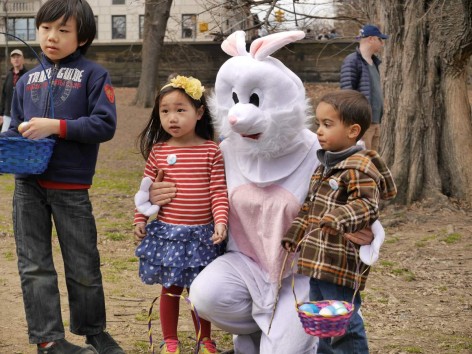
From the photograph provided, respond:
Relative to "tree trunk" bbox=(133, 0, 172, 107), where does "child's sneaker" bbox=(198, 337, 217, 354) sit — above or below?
below

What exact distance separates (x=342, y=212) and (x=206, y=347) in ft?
3.54

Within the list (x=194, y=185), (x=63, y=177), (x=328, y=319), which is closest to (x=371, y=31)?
(x=194, y=185)

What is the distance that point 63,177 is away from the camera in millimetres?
3641

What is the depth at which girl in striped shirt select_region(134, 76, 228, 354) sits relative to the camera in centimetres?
364

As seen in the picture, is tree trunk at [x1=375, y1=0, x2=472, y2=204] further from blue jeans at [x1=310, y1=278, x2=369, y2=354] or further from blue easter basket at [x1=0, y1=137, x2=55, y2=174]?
blue easter basket at [x1=0, y1=137, x2=55, y2=174]

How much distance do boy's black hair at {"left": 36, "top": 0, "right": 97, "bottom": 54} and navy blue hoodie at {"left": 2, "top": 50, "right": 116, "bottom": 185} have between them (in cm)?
12

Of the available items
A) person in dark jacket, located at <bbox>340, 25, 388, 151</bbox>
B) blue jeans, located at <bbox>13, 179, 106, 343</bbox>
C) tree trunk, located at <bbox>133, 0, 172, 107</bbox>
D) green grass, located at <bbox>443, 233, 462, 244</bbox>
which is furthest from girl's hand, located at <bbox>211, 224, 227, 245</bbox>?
tree trunk, located at <bbox>133, 0, 172, 107</bbox>

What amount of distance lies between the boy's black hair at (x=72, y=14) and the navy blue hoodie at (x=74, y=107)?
0.12m

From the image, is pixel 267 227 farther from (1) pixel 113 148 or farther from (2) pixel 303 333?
(1) pixel 113 148

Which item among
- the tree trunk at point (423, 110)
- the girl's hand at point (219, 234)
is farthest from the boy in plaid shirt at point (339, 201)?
the tree trunk at point (423, 110)

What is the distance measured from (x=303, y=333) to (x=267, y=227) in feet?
1.64

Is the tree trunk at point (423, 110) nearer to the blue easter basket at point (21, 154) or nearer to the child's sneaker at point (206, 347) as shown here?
the child's sneaker at point (206, 347)

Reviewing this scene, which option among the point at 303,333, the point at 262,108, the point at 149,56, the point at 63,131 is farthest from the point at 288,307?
the point at 149,56

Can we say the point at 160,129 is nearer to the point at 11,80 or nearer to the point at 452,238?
the point at 452,238
